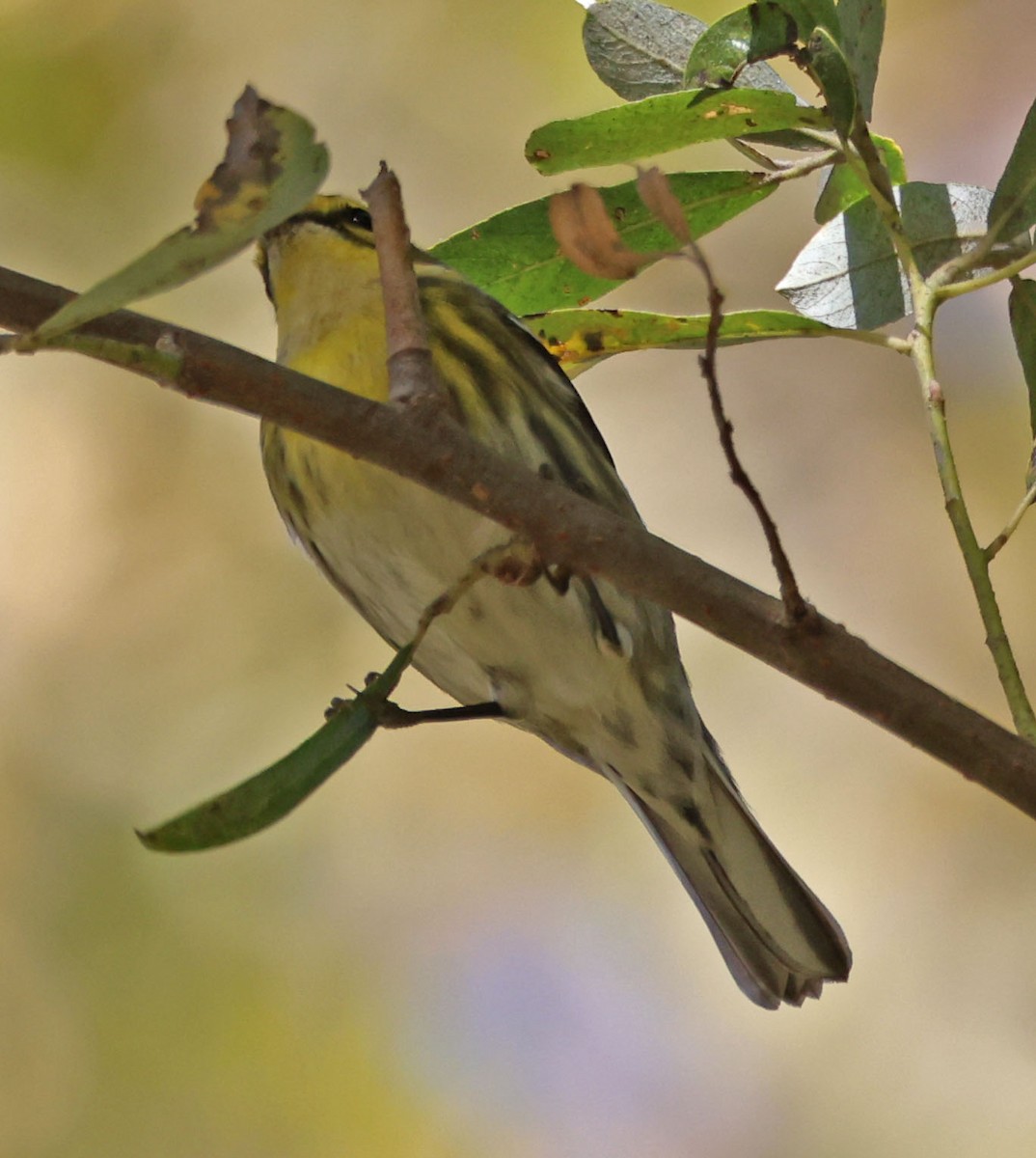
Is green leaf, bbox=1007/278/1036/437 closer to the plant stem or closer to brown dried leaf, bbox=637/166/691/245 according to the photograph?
the plant stem

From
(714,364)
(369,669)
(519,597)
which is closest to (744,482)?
(714,364)

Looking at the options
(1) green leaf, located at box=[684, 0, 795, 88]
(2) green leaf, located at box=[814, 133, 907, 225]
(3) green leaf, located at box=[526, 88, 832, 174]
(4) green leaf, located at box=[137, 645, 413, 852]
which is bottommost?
(4) green leaf, located at box=[137, 645, 413, 852]

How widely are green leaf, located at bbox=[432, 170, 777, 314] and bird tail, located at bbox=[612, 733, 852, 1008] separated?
0.51 metres

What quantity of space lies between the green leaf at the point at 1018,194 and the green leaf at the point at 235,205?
1.57 feet

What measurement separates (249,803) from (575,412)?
0.76 m

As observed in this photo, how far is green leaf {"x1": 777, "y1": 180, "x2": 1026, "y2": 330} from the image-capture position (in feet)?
3.46

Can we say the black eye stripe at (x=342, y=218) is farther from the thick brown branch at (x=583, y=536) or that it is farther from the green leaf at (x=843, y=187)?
the thick brown branch at (x=583, y=536)

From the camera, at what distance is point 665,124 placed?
0.99 m

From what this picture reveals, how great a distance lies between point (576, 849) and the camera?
276cm

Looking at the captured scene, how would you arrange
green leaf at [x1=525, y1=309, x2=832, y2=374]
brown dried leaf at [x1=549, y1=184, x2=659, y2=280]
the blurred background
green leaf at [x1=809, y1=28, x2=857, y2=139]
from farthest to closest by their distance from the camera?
the blurred background → green leaf at [x1=525, y1=309, x2=832, y2=374] → green leaf at [x1=809, y1=28, x2=857, y2=139] → brown dried leaf at [x1=549, y1=184, x2=659, y2=280]

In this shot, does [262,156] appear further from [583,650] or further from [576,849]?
[576,849]

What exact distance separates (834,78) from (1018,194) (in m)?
0.15

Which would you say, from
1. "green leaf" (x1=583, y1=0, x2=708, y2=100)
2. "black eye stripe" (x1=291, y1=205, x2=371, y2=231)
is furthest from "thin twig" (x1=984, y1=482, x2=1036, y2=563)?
"black eye stripe" (x1=291, y1=205, x2=371, y2=231)

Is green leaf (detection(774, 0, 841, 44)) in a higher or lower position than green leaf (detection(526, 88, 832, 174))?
higher
